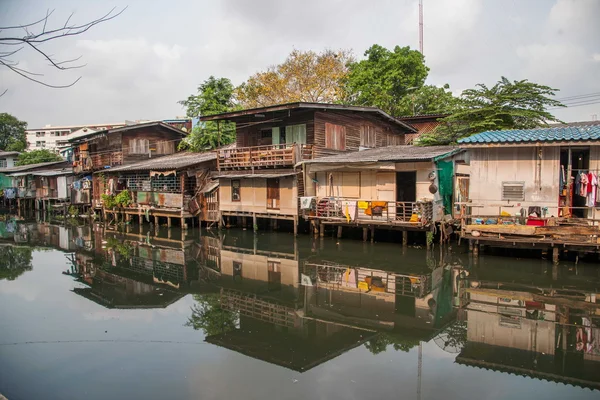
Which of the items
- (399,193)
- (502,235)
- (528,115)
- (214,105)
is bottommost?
(502,235)

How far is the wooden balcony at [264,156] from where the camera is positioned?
21.5 metres

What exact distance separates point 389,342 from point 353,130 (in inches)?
669

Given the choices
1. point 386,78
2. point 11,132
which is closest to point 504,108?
point 386,78

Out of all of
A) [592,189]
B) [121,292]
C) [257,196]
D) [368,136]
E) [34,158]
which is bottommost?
[121,292]

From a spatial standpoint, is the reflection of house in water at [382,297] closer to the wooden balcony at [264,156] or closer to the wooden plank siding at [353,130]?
the wooden balcony at [264,156]

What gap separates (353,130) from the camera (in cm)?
2436

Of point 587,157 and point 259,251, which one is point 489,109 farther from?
point 259,251

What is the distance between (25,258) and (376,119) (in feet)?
62.0

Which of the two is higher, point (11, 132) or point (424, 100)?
point (11, 132)

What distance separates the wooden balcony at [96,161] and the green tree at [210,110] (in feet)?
16.1

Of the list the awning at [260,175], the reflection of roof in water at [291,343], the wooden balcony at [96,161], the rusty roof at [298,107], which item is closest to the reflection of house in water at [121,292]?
the reflection of roof in water at [291,343]

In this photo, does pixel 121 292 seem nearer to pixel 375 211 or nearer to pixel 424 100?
pixel 375 211

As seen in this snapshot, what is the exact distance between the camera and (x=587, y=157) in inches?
621

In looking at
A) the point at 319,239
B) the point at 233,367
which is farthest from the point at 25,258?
the point at 233,367
